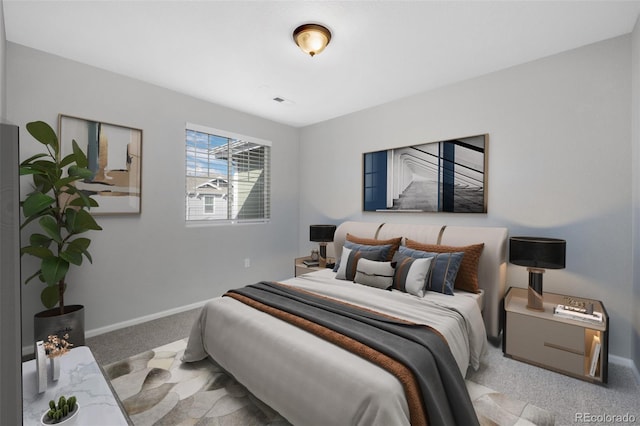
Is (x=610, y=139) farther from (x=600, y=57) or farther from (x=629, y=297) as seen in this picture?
(x=629, y=297)

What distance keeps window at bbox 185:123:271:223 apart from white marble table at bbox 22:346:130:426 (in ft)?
7.02

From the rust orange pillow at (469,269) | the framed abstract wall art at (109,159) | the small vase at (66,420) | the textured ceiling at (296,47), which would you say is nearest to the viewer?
the small vase at (66,420)

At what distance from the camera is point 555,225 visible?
2.71 metres

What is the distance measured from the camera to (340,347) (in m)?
1.69

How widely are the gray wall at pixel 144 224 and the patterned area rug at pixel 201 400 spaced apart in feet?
3.10

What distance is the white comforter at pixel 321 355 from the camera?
139 centimetres

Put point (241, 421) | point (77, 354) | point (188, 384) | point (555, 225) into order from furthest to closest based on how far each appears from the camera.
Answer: point (555, 225)
point (188, 384)
point (77, 354)
point (241, 421)

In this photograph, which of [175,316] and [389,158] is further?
[389,158]

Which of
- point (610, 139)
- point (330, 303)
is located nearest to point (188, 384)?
point (330, 303)

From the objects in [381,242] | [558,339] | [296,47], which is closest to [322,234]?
[381,242]

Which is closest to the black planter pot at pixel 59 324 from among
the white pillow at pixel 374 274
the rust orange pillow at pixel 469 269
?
the white pillow at pixel 374 274

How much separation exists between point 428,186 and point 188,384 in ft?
9.92

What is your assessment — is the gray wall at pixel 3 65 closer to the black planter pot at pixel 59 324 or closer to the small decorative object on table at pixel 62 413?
the black planter pot at pixel 59 324

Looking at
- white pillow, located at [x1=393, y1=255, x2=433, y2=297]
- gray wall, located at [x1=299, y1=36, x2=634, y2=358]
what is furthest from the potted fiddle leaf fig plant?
gray wall, located at [x1=299, y1=36, x2=634, y2=358]
